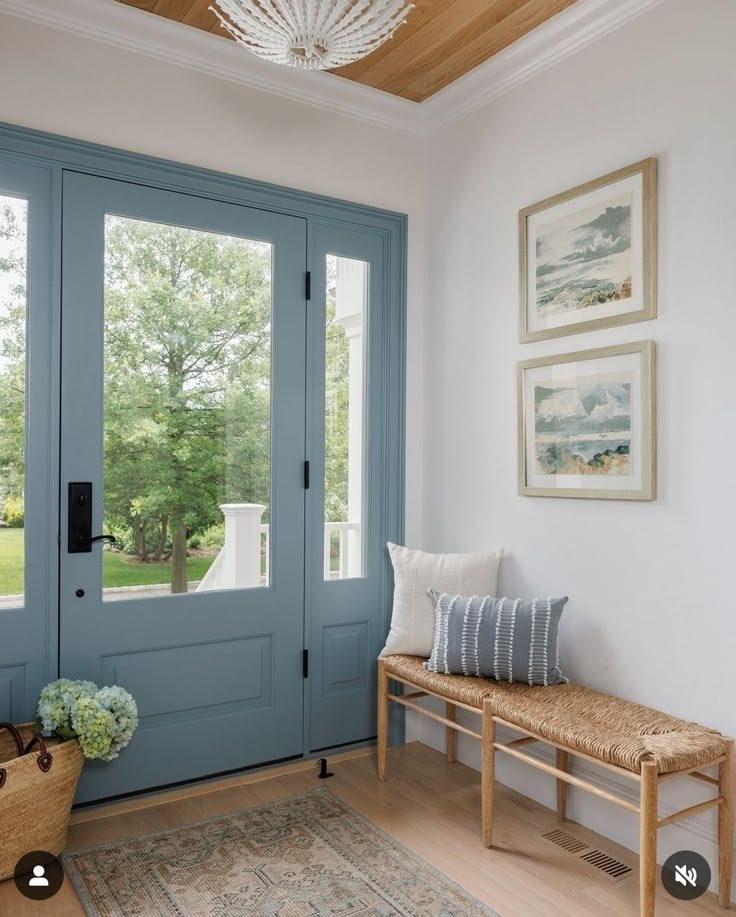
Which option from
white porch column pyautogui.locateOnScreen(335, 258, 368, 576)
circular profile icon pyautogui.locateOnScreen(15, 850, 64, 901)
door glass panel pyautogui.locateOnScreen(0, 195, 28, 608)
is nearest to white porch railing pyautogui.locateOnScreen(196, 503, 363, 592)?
white porch column pyautogui.locateOnScreen(335, 258, 368, 576)

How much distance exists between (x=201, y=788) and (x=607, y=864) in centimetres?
146

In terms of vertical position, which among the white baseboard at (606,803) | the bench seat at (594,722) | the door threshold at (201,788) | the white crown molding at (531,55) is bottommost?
the door threshold at (201,788)

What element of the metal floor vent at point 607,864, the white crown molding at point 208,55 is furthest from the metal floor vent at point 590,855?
the white crown molding at point 208,55

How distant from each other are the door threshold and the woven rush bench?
667 mm

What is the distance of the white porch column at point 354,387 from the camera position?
10.8ft

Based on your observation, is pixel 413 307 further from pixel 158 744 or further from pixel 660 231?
pixel 158 744

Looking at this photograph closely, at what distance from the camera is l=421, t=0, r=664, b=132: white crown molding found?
260 cm

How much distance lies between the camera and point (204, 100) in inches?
116

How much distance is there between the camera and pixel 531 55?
289 cm

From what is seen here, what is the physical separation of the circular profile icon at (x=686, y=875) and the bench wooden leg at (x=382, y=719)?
1061 mm

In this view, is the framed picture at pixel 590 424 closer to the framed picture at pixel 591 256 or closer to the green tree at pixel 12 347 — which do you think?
the framed picture at pixel 591 256

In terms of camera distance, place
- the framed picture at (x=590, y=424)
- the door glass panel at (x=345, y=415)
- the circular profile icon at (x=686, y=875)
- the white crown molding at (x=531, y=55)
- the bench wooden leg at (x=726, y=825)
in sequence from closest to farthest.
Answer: the bench wooden leg at (x=726, y=825)
the circular profile icon at (x=686, y=875)
the framed picture at (x=590, y=424)
the white crown molding at (x=531, y=55)
the door glass panel at (x=345, y=415)

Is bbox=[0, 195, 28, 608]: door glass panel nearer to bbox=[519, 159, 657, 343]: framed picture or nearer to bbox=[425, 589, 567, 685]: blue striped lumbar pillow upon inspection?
bbox=[425, 589, 567, 685]: blue striped lumbar pillow

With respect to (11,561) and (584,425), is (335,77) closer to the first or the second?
(584,425)
